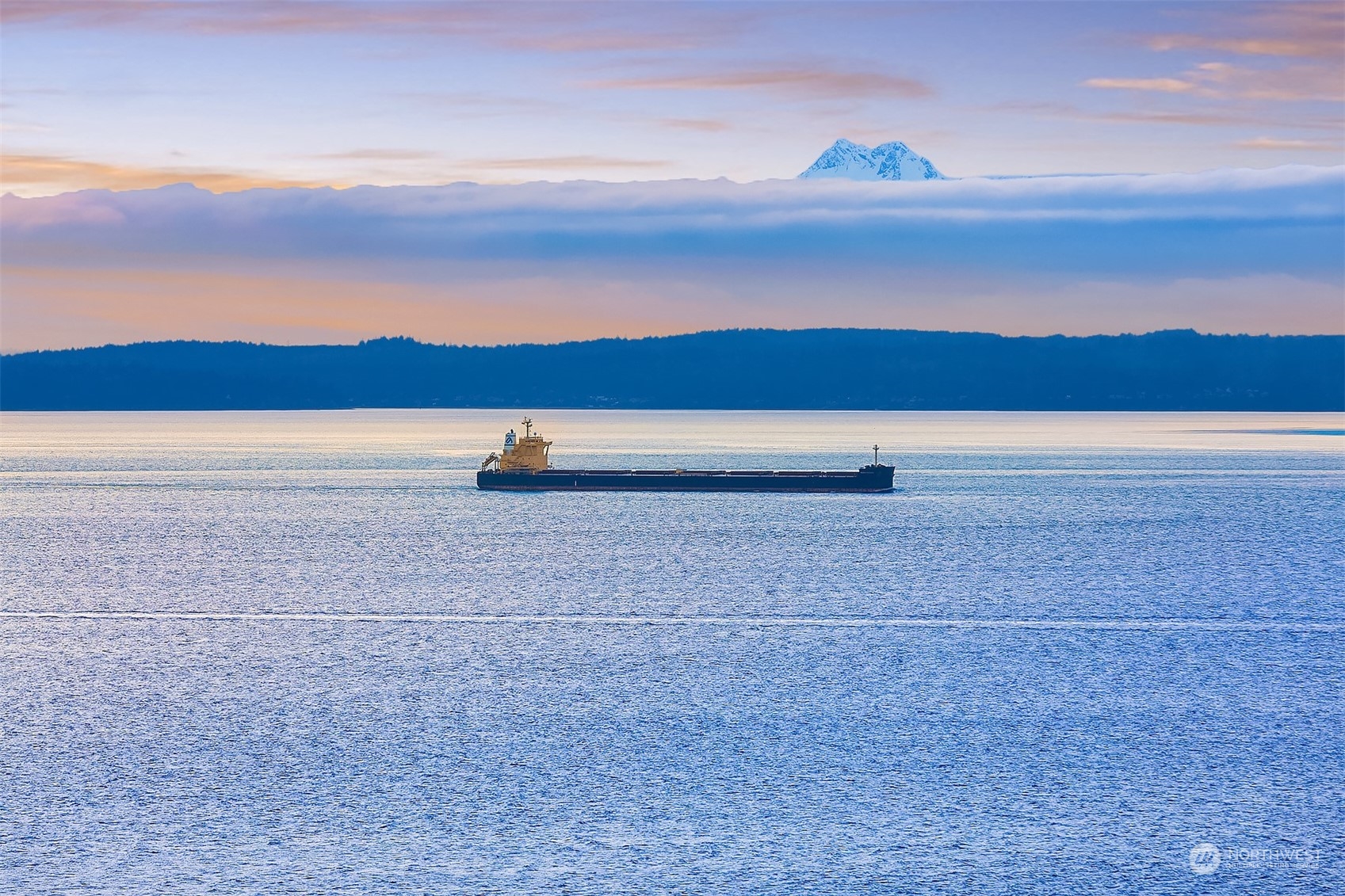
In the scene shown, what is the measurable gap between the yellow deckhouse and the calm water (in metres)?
43.8

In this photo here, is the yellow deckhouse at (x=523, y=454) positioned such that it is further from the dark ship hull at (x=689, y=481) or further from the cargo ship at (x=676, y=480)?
the dark ship hull at (x=689, y=481)

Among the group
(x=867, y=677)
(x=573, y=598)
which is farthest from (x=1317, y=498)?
(x=867, y=677)

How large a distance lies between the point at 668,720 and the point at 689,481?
65991 mm

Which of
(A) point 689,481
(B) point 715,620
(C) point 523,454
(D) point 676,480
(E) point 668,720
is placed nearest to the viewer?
(E) point 668,720

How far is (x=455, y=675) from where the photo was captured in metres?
17.8

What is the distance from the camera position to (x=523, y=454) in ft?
281

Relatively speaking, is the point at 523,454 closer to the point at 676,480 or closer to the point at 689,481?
the point at 676,480

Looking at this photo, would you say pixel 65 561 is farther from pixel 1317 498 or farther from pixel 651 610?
pixel 1317 498

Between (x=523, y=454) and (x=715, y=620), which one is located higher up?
(x=523, y=454)

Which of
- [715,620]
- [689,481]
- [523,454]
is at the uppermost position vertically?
[523,454]

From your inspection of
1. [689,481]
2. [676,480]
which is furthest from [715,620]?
[689,481]

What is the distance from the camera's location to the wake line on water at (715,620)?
76.7 feet

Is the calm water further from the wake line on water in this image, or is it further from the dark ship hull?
the dark ship hull

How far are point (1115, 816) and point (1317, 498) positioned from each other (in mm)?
65764
